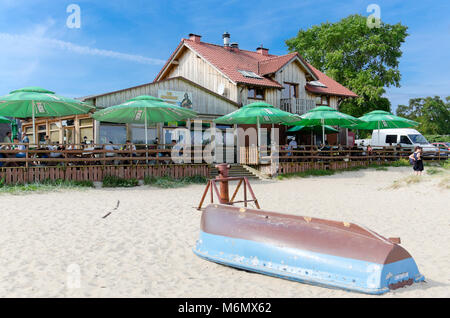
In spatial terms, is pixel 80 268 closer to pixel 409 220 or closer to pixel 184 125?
pixel 409 220

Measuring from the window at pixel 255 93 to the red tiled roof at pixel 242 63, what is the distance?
52 cm

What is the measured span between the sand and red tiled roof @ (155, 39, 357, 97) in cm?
1278

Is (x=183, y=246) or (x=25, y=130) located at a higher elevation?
(x=25, y=130)

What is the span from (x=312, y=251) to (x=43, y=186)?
10.4 metres

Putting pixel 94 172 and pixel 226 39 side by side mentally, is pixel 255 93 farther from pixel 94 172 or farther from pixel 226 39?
pixel 94 172

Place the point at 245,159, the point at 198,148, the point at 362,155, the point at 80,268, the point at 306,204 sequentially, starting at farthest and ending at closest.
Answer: the point at 362,155
the point at 245,159
the point at 198,148
the point at 306,204
the point at 80,268

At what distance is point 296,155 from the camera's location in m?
19.5

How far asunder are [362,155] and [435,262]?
18.0m

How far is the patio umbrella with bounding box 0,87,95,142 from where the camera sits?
12.8 meters

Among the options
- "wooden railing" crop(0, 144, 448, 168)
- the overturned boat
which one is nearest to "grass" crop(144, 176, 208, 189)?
"wooden railing" crop(0, 144, 448, 168)

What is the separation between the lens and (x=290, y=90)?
1027 inches

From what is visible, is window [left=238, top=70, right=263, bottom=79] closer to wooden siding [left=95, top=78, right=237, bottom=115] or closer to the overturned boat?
wooden siding [left=95, top=78, right=237, bottom=115]
